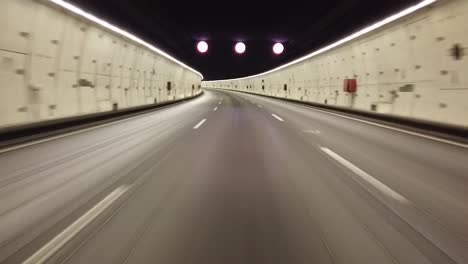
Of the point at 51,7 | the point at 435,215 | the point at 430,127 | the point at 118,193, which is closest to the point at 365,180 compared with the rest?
the point at 435,215

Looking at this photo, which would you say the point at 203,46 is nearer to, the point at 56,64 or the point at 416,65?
the point at 56,64

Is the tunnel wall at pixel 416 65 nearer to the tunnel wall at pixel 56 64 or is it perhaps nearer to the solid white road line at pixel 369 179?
the solid white road line at pixel 369 179

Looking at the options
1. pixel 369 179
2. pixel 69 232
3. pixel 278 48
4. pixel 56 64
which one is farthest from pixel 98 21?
pixel 278 48

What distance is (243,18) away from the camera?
819 inches

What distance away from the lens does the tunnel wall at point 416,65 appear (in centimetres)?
1120

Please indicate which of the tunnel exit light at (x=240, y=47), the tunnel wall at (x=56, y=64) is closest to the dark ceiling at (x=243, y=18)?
the tunnel wall at (x=56, y=64)

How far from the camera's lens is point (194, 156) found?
25.9ft

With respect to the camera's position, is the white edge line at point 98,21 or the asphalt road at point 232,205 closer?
the asphalt road at point 232,205

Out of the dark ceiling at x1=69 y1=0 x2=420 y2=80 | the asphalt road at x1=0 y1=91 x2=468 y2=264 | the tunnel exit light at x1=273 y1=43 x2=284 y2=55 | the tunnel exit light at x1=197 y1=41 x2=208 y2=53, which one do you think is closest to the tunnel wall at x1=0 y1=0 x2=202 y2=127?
the dark ceiling at x1=69 y1=0 x2=420 y2=80

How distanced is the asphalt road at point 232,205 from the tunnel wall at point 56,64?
2.38 metres

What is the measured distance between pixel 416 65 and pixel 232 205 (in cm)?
1167

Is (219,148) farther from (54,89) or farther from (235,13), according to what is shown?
(235,13)

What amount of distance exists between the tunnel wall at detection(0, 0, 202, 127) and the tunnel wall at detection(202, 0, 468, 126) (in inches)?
441

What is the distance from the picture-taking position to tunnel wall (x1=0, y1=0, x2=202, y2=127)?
388 inches
